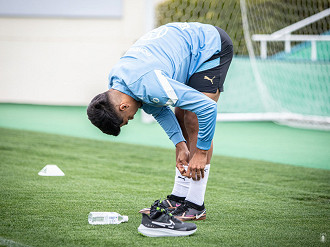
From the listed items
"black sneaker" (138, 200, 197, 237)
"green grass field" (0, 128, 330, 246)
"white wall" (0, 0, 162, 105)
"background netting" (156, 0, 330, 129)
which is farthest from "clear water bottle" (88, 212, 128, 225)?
"white wall" (0, 0, 162, 105)

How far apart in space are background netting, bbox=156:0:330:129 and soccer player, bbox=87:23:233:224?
667 centimetres

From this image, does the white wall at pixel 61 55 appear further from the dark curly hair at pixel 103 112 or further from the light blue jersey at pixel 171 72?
the dark curly hair at pixel 103 112

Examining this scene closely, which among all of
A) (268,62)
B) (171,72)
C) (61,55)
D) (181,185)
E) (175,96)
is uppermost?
(171,72)

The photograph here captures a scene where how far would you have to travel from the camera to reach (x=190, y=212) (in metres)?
3.35

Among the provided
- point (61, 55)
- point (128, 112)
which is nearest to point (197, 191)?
point (128, 112)

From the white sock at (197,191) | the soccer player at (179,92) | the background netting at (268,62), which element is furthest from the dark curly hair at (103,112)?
the background netting at (268,62)

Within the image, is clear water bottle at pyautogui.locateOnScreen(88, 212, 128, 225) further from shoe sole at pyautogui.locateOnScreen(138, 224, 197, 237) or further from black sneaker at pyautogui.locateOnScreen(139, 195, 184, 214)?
black sneaker at pyautogui.locateOnScreen(139, 195, 184, 214)

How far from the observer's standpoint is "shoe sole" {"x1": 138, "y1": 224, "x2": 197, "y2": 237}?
2927mm

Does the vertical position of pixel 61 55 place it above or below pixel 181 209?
below

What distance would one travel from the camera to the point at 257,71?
11047mm

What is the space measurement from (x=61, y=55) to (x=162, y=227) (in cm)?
1244

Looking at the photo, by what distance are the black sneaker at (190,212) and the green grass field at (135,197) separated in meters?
0.06

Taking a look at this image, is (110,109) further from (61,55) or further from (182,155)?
(61,55)

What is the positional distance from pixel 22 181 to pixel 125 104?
6.08 ft
